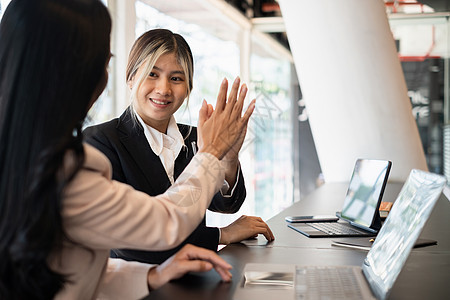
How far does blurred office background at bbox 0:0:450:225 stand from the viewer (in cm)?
377

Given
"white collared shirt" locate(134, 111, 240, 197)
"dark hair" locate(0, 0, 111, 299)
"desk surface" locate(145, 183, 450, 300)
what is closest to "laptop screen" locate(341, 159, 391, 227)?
"desk surface" locate(145, 183, 450, 300)

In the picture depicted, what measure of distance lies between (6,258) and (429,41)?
20.6 ft

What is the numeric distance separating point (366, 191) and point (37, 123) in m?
1.48

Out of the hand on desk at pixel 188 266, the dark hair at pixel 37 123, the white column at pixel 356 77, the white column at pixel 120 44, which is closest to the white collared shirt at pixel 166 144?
the hand on desk at pixel 188 266

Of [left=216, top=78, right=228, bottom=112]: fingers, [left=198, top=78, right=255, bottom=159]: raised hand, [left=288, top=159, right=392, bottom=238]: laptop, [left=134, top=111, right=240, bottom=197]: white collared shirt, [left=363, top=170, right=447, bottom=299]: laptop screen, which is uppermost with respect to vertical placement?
[left=216, top=78, right=228, bottom=112]: fingers

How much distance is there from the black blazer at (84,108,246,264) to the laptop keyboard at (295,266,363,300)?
48 centimetres

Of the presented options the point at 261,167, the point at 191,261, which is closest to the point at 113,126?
the point at 191,261

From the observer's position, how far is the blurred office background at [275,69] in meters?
3.77

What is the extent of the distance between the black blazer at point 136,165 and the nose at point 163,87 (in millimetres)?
144

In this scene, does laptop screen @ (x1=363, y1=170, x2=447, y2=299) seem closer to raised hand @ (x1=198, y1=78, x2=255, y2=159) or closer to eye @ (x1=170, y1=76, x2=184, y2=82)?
raised hand @ (x1=198, y1=78, x2=255, y2=159)

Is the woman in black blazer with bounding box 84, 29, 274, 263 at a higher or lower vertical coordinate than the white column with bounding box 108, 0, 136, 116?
lower

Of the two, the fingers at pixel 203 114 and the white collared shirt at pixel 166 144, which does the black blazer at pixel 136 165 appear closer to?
the white collared shirt at pixel 166 144

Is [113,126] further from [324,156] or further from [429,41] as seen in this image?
[429,41]

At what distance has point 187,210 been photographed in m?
1.09
